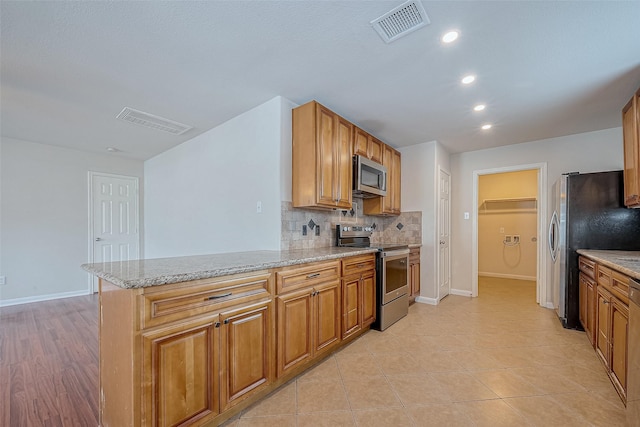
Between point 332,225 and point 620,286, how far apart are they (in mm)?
2417

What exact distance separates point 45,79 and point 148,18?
56.2 inches

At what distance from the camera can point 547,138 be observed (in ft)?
12.8

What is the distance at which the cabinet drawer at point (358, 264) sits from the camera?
2543 mm

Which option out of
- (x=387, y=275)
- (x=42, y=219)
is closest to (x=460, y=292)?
(x=387, y=275)

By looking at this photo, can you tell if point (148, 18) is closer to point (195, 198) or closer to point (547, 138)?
point (195, 198)

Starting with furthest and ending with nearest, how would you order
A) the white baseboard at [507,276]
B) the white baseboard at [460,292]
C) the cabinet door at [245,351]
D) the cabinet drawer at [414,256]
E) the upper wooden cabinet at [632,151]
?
the white baseboard at [507,276] < the white baseboard at [460,292] < the cabinet drawer at [414,256] < the upper wooden cabinet at [632,151] < the cabinet door at [245,351]

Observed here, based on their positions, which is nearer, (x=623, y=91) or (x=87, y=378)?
(x=87, y=378)

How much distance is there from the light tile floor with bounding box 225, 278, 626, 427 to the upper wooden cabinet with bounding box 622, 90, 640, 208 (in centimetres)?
142

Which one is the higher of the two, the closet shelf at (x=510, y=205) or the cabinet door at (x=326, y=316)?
the closet shelf at (x=510, y=205)

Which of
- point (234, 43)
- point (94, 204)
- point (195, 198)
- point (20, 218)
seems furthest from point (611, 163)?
point (20, 218)

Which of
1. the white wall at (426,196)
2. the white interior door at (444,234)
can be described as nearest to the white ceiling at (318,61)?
the white wall at (426,196)

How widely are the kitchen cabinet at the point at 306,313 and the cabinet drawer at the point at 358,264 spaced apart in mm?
122

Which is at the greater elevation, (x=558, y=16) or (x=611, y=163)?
(x=558, y=16)

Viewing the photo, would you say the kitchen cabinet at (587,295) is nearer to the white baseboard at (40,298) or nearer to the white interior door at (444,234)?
the white interior door at (444,234)
